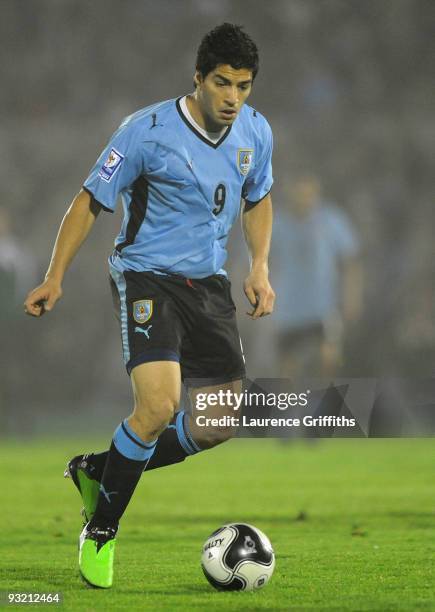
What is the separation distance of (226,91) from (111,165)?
19.8 inches

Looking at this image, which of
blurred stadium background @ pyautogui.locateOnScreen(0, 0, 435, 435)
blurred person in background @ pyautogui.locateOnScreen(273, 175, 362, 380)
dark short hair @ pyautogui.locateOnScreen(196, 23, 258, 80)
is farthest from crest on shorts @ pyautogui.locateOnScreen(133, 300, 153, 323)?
blurred stadium background @ pyautogui.locateOnScreen(0, 0, 435, 435)

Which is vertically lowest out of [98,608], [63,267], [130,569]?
[130,569]

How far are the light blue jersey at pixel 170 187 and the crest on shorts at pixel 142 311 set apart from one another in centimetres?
16

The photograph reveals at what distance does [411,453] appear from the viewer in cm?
1105

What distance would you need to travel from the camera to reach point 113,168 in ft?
16.5

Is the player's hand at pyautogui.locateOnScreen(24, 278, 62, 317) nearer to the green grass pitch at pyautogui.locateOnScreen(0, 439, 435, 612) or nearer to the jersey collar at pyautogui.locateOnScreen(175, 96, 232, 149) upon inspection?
the jersey collar at pyautogui.locateOnScreen(175, 96, 232, 149)

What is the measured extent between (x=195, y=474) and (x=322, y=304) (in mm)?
2505

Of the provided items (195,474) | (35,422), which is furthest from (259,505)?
(35,422)

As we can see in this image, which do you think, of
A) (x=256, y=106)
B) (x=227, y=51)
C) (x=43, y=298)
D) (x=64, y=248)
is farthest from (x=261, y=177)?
(x=256, y=106)

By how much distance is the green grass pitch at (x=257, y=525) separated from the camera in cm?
467

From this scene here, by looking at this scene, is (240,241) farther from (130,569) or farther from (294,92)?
(130,569)

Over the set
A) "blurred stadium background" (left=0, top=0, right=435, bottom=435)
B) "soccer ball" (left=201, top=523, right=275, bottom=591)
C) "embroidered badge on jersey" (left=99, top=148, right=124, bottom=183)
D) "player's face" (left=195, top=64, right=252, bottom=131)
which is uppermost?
"player's face" (left=195, top=64, right=252, bottom=131)

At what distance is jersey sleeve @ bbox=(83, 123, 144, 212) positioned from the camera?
504 centimetres

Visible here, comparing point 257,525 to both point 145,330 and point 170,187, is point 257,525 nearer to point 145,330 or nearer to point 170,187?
point 145,330
